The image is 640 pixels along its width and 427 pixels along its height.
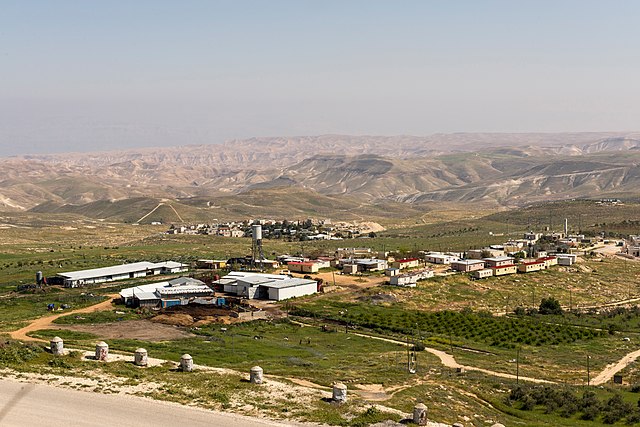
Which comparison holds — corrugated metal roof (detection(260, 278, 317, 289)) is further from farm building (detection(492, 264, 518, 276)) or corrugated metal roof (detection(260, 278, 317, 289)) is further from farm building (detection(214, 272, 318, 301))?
farm building (detection(492, 264, 518, 276))

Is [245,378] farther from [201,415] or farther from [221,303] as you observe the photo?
[221,303]

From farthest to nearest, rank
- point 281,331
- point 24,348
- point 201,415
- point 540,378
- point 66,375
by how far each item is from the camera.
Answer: point 281,331 → point 540,378 → point 24,348 → point 66,375 → point 201,415

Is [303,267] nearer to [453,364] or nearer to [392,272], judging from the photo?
[392,272]

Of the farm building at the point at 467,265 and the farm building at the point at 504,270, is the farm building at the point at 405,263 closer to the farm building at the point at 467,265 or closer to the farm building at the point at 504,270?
the farm building at the point at 467,265

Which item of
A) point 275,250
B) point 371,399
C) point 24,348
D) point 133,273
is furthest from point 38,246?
point 371,399

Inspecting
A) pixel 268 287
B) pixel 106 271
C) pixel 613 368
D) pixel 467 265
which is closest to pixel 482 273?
pixel 467 265

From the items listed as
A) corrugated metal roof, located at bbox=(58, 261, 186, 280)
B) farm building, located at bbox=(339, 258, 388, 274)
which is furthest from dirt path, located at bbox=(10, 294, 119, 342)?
farm building, located at bbox=(339, 258, 388, 274)
